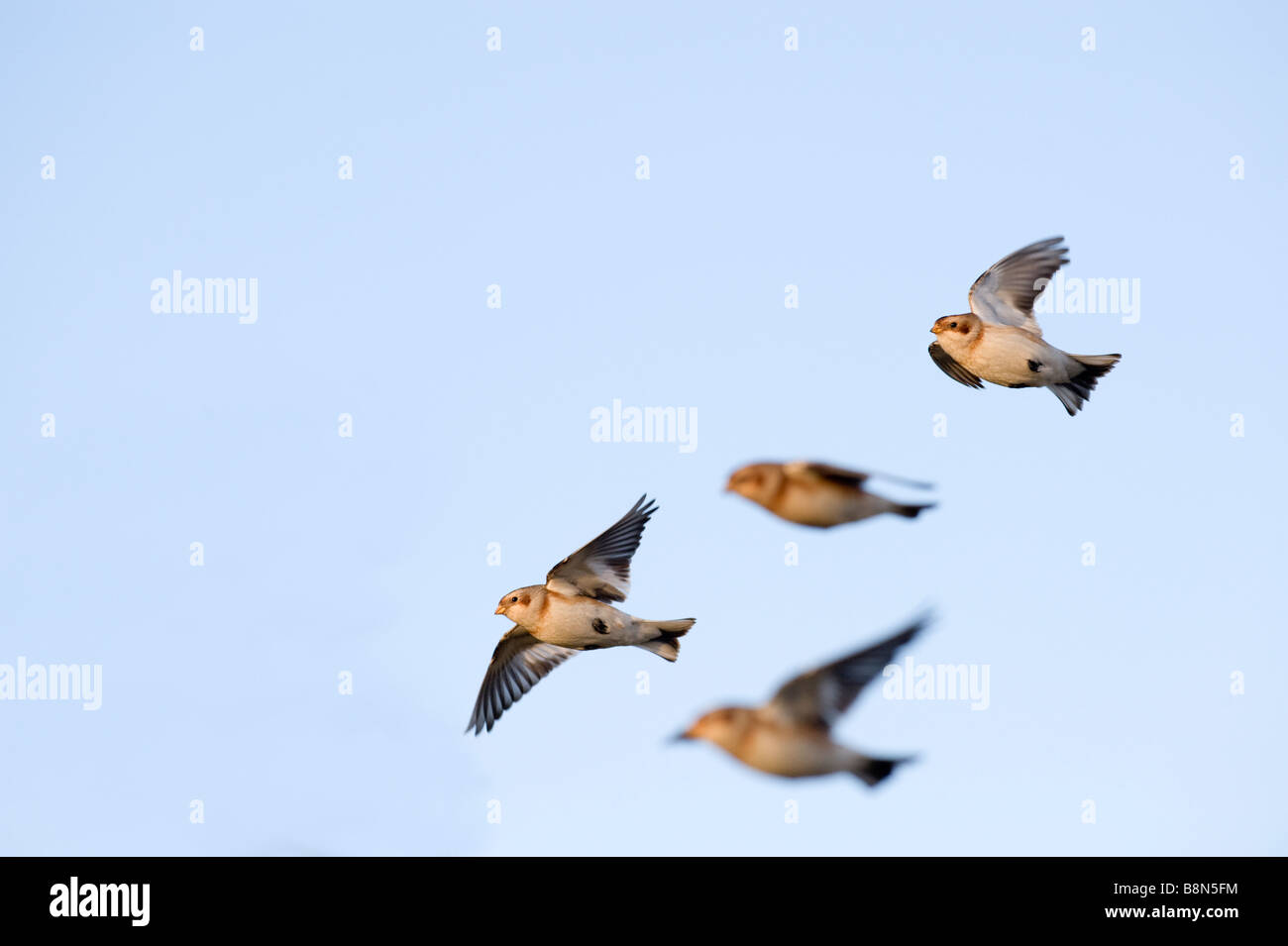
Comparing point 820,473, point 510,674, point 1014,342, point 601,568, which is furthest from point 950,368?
point 510,674

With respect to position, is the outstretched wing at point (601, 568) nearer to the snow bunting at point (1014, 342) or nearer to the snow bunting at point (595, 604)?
the snow bunting at point (595, 604)

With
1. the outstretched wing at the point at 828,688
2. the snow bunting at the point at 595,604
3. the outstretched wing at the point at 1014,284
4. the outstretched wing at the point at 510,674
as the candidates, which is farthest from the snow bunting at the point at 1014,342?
the outstretched wing at the point at 828,688

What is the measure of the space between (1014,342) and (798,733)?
6.19 m

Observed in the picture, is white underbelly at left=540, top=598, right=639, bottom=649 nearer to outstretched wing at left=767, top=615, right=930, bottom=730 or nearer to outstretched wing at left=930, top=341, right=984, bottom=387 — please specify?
outstretched wing at left=930, top=341, right=984, bottom=387

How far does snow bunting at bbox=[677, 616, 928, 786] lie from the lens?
9977 mm

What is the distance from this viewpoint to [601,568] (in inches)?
600

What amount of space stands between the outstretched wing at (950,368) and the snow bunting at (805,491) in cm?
474

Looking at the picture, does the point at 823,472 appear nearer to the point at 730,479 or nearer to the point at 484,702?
the point at 730,479

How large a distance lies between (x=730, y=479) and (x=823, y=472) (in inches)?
26.2

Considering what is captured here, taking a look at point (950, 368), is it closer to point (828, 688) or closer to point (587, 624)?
point (587, 624)

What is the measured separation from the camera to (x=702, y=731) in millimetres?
10227

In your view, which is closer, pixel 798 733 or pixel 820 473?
pixel 798 733

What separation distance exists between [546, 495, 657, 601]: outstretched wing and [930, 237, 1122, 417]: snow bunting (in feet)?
11.6

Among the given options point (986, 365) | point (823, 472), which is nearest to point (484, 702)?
point (986, 365)
